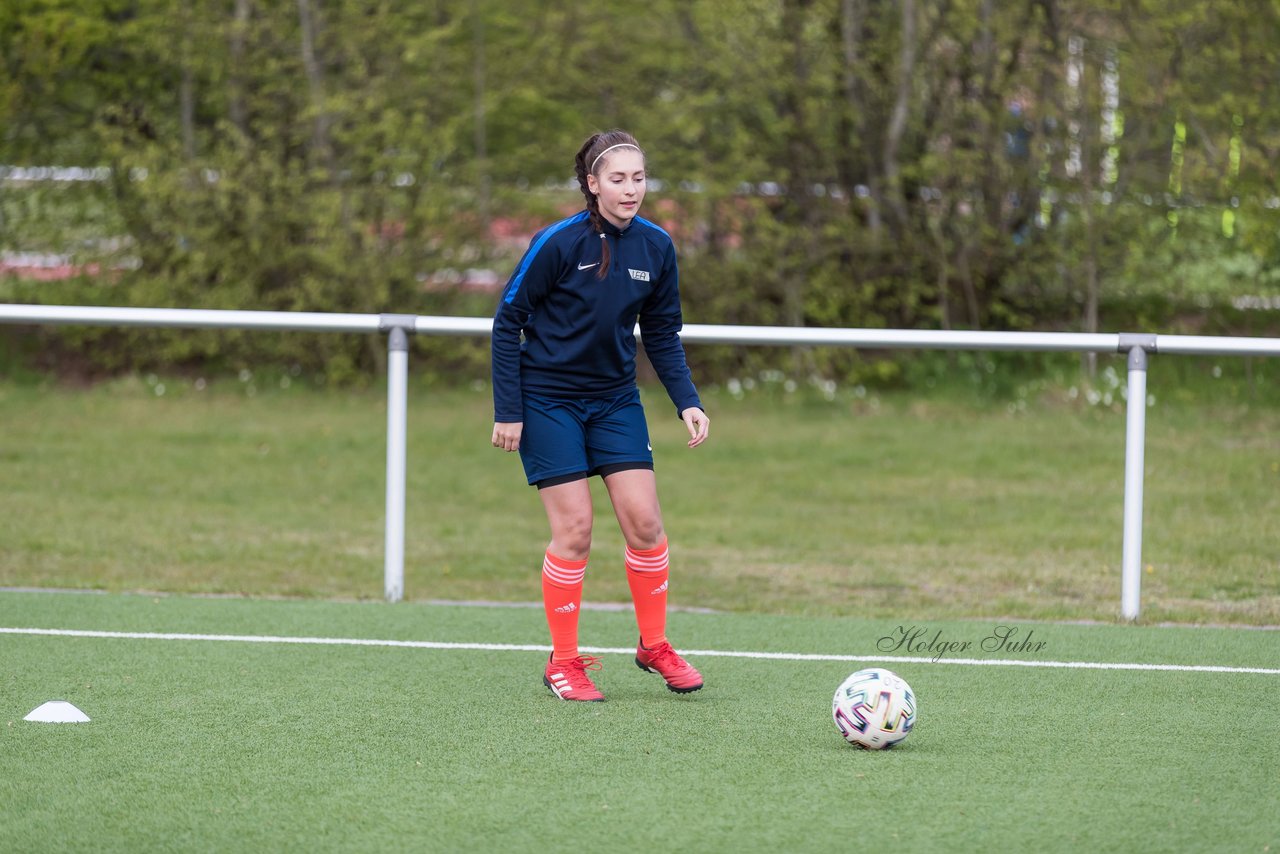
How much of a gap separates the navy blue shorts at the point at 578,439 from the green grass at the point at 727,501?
2.51 metres

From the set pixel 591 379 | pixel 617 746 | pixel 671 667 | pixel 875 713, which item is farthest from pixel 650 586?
pixel 875 713

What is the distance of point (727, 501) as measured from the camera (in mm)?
11023

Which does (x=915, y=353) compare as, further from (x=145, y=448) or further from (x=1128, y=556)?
(x=1128, y=556)

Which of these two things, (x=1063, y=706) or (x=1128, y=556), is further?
(x=1128, y=556)

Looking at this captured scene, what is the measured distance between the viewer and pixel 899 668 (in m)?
5.82

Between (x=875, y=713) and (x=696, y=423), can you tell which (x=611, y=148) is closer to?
(x=696, y=423)

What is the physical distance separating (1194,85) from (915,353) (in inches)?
128

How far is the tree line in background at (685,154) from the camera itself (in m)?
12.9

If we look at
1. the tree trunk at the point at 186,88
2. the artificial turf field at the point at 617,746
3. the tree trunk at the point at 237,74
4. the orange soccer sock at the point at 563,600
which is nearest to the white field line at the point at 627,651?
the artificial turf field at the point at 617,746

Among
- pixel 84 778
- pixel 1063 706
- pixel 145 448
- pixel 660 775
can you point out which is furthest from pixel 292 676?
pixel 145 448

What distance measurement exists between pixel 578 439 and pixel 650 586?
566 mm

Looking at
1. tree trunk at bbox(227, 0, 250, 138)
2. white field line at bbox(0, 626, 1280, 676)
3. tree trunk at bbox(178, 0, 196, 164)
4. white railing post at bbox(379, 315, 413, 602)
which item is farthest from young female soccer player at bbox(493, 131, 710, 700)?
tree trunk at bbox(178, 0, 196, 164)

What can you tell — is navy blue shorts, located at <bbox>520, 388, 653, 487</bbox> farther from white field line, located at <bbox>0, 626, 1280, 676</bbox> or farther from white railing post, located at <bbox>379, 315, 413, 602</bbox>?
white railing post, located at <bbox>379, 315, 413, 602</bbox>

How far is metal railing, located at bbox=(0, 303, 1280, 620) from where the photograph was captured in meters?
6.74
